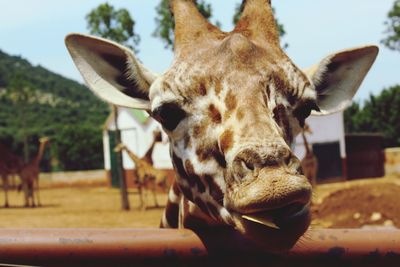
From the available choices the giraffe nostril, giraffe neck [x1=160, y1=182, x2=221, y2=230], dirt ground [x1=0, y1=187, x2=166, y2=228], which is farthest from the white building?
the giraffe nostril

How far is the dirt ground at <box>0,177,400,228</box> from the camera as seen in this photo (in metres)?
11.9

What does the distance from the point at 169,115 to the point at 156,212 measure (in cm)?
1682

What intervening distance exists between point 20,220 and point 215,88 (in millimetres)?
16196

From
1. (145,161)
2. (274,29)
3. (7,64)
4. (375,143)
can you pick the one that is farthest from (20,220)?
(7,64)

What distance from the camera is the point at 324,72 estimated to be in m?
3.28

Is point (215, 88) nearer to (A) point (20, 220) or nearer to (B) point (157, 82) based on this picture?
(B) point (157, 82)

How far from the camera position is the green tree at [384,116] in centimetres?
3622

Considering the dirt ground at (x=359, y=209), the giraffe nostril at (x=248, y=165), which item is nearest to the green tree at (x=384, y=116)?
the dirt ground at (x=359, y=209)

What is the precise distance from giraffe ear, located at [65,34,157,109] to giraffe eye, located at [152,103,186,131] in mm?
314

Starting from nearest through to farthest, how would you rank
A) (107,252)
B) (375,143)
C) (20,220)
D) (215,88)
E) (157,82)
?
(107,252) < (215,88) < (157,82) < (20,220) < (375,143)

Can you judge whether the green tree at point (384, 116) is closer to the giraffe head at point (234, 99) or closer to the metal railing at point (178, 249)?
the giraffe head at point (234, 99)

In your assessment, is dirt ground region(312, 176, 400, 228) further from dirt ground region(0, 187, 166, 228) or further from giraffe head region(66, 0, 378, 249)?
giraffe head region(66, 0, 378, 249)

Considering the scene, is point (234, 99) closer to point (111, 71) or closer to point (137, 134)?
point (111, 71)

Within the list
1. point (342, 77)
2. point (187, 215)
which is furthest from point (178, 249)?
point (342, 77)
